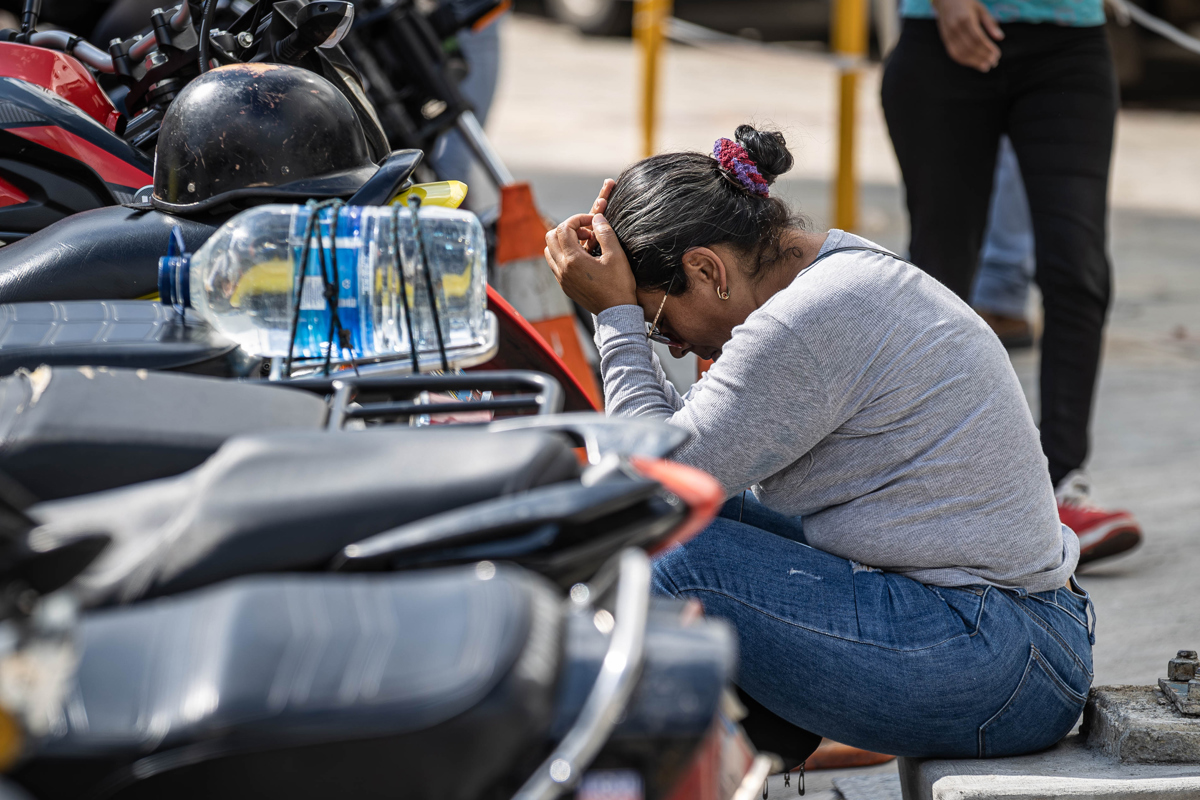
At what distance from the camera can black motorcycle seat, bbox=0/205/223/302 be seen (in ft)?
5.63

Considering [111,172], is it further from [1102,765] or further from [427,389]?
[1102,765]

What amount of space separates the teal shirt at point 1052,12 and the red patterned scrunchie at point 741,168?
4.66 ft

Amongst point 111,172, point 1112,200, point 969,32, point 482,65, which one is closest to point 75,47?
point 111,172

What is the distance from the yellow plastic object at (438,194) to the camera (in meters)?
1.92

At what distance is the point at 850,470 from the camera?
1751 mm

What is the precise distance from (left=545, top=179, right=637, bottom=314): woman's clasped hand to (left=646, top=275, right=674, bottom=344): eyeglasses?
0.14ft

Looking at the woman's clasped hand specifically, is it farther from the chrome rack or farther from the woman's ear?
the chrome rack

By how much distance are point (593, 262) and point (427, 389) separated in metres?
0.53

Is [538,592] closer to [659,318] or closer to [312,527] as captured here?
[312,527]

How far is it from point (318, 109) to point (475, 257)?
0.42m

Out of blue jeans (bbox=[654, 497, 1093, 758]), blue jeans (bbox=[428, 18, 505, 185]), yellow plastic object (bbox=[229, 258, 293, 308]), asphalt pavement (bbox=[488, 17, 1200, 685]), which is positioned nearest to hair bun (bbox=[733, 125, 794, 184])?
asphalt pavement (bbox=[488, 17, 1200, 685])

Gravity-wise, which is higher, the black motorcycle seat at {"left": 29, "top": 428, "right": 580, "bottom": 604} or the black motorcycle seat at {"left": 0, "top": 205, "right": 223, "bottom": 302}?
the black motorcycle seat at {"left": 29, "top": 428, "right": 580, "bottom": 604}

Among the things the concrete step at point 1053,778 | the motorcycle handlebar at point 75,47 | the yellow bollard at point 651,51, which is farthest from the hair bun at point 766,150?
the yellow bollard at point 651,51

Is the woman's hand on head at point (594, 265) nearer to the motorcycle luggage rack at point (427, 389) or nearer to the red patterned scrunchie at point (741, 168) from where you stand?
the red patterned scrunchie at point (741, 168)
